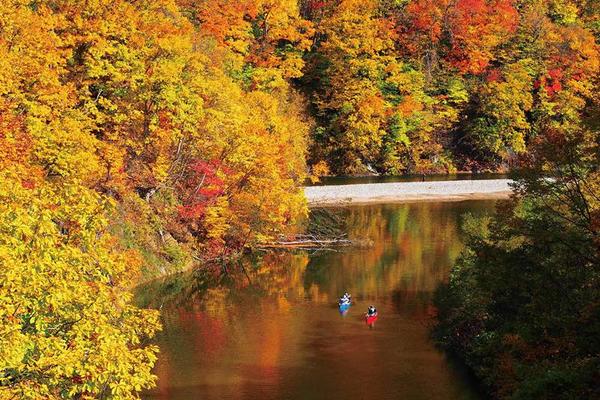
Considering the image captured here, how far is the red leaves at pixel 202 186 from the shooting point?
4975 cm

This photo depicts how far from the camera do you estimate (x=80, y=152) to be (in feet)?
121

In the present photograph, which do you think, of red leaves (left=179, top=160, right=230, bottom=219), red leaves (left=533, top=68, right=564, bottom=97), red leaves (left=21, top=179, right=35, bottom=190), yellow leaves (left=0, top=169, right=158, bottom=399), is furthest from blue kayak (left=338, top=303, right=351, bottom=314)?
red leaves (left=533, top=68, right=564, bottom=97)

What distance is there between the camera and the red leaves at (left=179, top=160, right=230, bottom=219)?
49750mm

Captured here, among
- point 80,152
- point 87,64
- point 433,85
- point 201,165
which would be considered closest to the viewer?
point 80,152

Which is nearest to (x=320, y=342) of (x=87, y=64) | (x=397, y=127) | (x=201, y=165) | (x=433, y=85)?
(x=201, y=165)

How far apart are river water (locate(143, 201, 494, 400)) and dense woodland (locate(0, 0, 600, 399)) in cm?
247

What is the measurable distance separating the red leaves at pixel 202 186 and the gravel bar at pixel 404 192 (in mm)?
22492

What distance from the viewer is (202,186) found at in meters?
50.9

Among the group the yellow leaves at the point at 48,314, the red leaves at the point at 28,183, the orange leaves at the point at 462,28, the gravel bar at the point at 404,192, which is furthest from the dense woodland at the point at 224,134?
the gravel bar at the point at 404,192

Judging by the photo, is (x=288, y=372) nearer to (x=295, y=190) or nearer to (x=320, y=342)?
(x=320, y=342)

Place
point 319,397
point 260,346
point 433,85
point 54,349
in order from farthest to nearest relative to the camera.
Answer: point 433,85 < point 260,346 < point 319,397 < point 54,349

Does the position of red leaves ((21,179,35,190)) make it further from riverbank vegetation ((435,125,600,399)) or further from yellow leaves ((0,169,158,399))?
riverbank vegetation ((435,125,600,399))

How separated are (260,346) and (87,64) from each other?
20607mm

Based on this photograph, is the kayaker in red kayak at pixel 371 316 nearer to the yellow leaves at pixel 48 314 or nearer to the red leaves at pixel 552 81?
the yellow leaves at pixel 48 314
